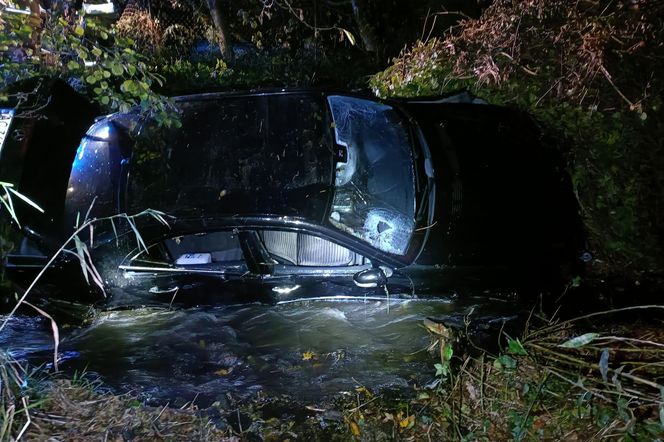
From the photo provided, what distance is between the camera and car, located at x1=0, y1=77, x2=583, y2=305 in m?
2.98

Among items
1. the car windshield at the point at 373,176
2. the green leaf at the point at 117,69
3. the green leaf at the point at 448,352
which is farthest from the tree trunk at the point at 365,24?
the green leaf at the point at 448,352

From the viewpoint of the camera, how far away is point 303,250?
3.34 metres

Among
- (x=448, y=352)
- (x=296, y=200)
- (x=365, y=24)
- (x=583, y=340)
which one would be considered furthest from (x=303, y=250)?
(x=365, y=24)

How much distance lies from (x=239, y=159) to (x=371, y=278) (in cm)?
132

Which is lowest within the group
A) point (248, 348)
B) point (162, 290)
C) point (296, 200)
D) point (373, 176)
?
point (248, 348)

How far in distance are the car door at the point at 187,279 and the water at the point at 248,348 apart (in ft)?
0.47

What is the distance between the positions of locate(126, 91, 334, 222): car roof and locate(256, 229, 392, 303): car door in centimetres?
30

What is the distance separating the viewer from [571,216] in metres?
3.16

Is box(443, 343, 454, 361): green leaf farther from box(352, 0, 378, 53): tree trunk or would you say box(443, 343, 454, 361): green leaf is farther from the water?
box(352, 0, 378, 53): tree trunk

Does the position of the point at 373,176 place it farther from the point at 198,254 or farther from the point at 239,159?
the point at 198,254

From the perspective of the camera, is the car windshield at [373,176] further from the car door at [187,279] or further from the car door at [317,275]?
the car door at [187,279]

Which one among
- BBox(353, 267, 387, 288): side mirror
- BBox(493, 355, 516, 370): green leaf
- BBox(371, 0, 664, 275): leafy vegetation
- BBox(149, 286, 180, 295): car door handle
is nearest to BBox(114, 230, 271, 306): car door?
BBox(149, 286, 180, 295): car door handle

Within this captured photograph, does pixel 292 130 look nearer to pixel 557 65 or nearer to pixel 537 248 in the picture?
pixel 537 248

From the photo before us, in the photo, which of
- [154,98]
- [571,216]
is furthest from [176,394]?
[571,216]
